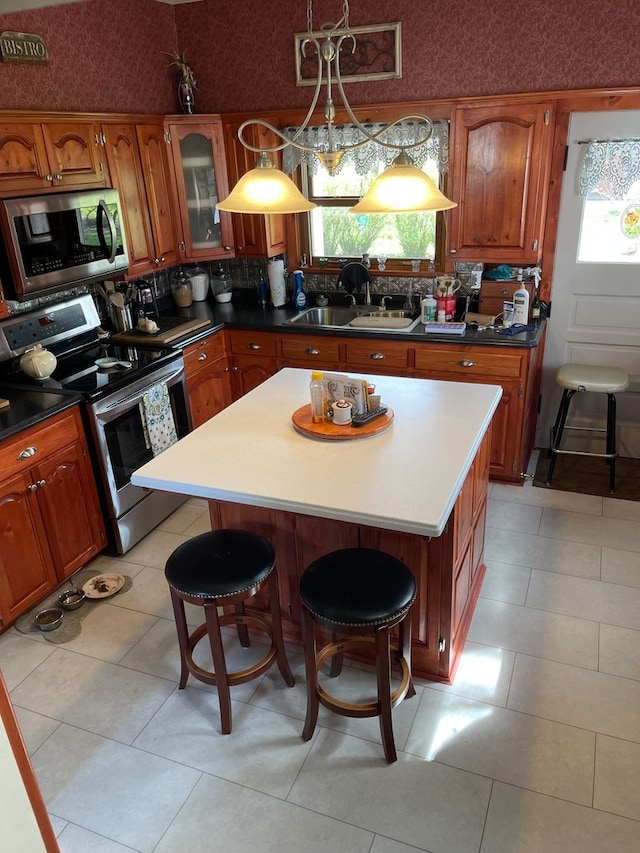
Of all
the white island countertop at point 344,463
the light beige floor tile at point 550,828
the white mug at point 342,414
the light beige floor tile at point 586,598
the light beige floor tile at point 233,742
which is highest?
the white mug at point 342,414

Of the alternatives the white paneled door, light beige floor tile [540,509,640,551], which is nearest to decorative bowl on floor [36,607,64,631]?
light beige floor tile [540,509,640,551]

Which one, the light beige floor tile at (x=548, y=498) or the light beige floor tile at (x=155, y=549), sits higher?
the light beige floor tile at (x=548, y=498)

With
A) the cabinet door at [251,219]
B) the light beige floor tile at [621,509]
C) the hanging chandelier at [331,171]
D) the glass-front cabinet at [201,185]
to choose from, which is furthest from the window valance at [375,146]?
the light beige floor tile at [621,509]

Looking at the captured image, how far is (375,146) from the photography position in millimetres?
4145

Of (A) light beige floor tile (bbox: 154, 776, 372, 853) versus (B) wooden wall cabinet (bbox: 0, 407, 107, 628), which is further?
(B) wooden wall cabinet (bbox: 0, 407, 107, 628)

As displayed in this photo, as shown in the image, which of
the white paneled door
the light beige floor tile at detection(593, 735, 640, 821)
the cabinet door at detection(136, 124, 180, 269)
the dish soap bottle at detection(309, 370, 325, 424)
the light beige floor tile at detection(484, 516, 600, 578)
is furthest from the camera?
the cabinet door at detection(136, 124, 180, 269)

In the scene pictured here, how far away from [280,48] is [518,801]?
423 centimetres

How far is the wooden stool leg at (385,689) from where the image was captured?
2.05 m

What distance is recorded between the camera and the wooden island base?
92.7 inches

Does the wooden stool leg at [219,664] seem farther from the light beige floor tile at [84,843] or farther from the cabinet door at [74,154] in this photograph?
the cabinet door at [74,154]

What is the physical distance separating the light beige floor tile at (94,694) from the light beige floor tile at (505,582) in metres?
1.51

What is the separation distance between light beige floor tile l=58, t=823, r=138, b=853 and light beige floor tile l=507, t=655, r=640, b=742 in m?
1.44

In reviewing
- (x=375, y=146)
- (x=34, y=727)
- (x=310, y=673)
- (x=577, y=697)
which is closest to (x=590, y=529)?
(x=577, y=697)

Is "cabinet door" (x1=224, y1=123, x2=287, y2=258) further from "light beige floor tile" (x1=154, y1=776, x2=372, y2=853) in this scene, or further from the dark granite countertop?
"light beige floor tile" (x1=154, y1=776, x2=372, y2=853)
